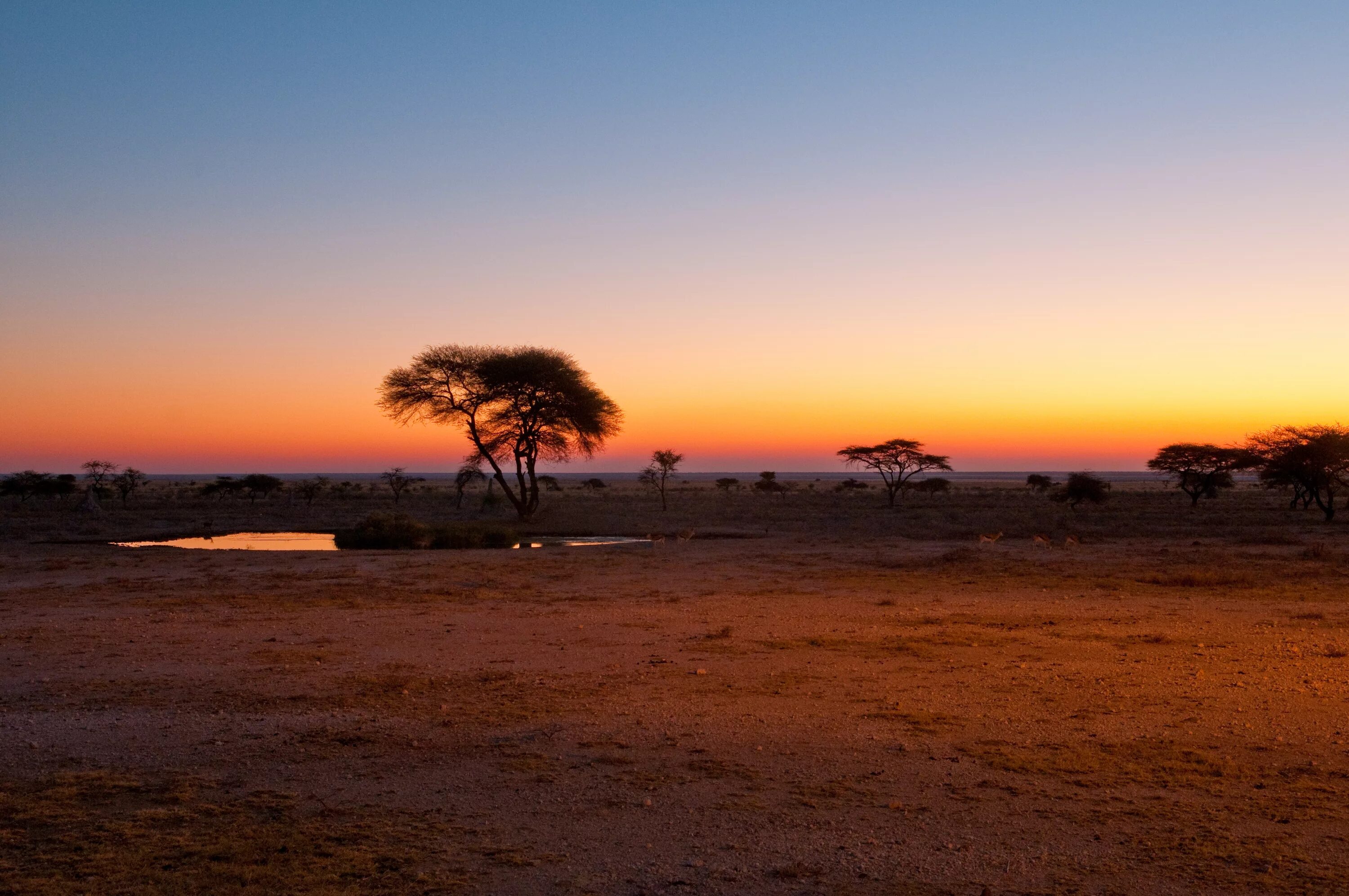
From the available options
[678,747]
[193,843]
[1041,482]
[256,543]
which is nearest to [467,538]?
[256,543]

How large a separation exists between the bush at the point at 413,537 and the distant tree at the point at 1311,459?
3095 centimetres

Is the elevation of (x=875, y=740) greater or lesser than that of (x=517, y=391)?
lesser

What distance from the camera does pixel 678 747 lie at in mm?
7082

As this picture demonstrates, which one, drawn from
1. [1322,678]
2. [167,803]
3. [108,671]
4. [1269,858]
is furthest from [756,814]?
[108,671]

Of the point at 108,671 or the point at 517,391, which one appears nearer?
the point at 108,671

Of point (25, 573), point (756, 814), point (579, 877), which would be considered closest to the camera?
point (579, 877)

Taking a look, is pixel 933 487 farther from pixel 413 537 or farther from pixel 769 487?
pixel 413 537

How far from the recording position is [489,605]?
15.1 m

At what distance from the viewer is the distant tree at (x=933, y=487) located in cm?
8169

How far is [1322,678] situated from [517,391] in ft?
106

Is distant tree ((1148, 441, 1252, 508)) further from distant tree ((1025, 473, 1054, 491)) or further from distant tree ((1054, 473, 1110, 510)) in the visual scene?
distant tree ((1025, 473, 1054, 491))

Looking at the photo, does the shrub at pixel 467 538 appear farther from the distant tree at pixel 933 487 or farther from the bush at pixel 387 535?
the distant tree at pixel 933 487

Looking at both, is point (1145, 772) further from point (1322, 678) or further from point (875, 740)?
point (1322, 678)

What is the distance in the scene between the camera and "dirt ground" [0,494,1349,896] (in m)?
5.00
